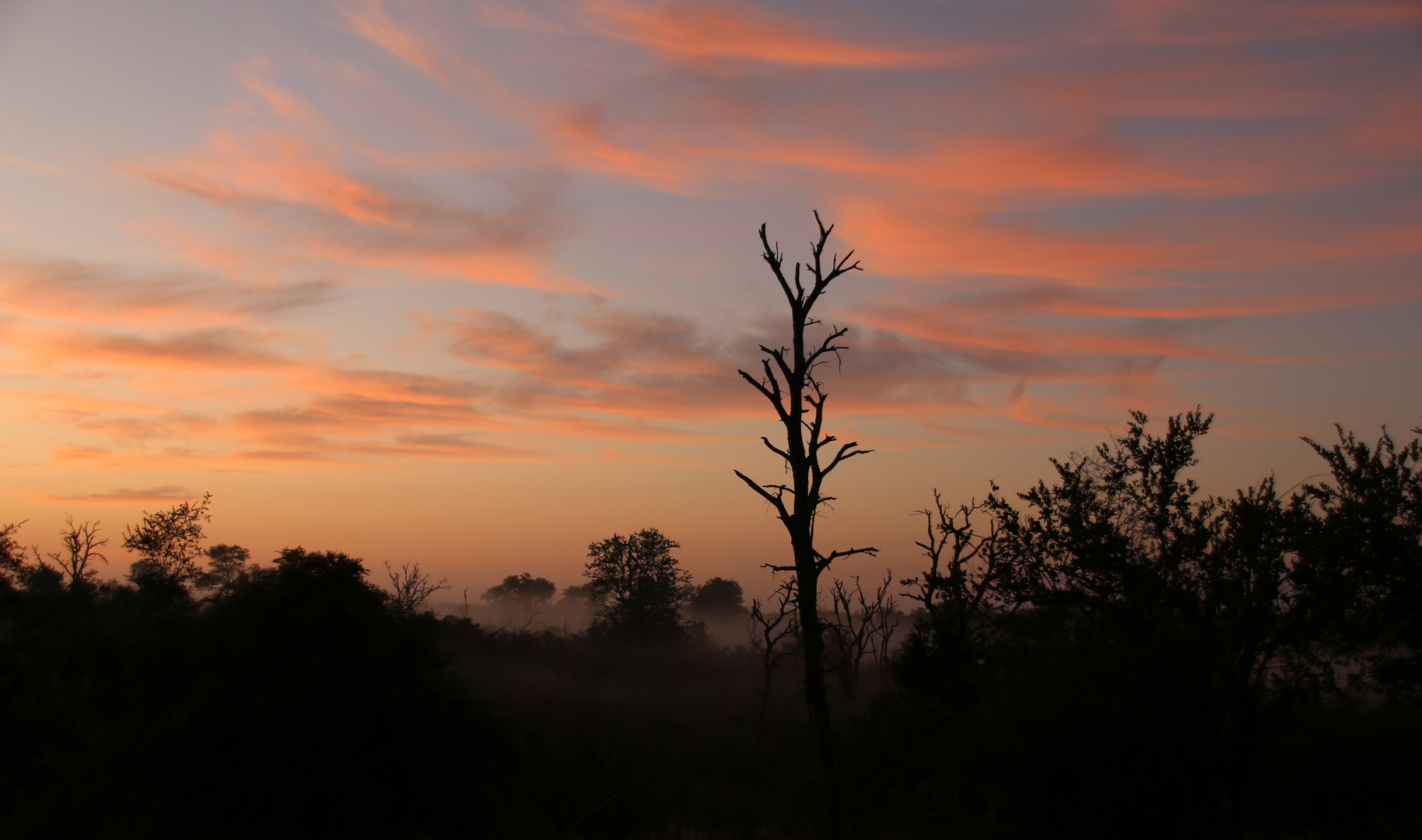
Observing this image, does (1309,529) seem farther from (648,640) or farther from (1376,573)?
(648,640)

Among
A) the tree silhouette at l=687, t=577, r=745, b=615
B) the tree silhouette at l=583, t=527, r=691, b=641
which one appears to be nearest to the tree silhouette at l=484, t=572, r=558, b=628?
the tree silhouette at l=687, t=577, r=745, b=615

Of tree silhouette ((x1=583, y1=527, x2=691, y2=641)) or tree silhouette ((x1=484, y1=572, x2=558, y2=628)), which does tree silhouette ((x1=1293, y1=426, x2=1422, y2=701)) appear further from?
tree silhouette ((x1=484, y1=572, x2=558, y2=628))

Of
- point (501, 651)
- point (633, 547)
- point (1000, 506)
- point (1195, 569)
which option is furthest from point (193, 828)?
point (633, 547)

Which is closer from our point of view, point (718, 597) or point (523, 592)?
point (718, 597)

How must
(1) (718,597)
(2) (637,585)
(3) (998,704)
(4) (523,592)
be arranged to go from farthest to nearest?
(4) (523,592)
(1) (718,597)
(2) (637,585)
(3) (998,704)

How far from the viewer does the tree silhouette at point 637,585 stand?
6831cm

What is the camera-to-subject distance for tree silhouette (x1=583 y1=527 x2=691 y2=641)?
2689 inches

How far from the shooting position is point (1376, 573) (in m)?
17.5

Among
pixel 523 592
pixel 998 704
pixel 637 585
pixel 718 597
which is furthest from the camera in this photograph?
pixel 523 592

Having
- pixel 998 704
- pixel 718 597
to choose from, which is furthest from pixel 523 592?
pixel 998 704

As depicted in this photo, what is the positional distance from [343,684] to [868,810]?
75.7 ft

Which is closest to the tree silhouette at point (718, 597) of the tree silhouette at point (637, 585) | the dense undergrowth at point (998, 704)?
the tree silhouette at point (637, 585)

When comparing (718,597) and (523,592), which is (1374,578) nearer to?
(718,597)

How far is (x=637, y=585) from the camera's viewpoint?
68.8 m
